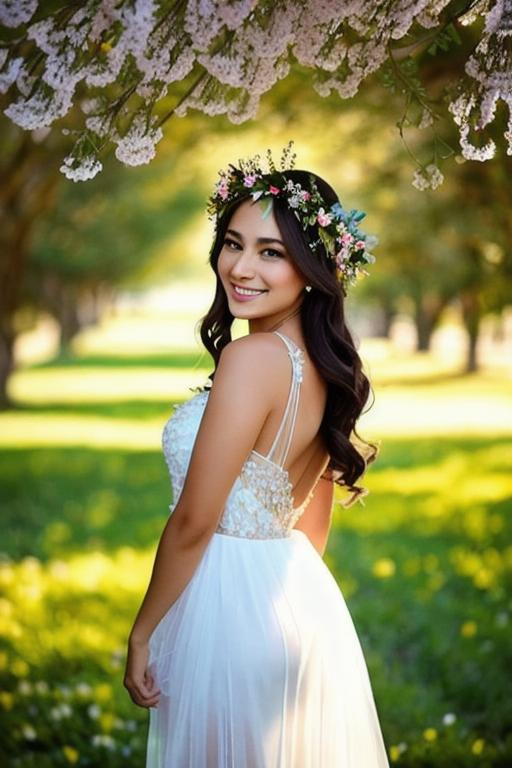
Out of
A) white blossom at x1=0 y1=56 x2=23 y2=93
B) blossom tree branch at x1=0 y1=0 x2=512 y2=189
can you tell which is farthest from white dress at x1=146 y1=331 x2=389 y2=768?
white blossom at x1=0 y1=56 x2=23 y2=93

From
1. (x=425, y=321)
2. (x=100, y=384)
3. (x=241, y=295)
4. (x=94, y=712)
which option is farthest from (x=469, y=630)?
(x=425, y=321)

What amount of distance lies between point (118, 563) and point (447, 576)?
3138 mm

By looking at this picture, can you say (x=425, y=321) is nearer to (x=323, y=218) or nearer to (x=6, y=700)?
(x=6, y=700)

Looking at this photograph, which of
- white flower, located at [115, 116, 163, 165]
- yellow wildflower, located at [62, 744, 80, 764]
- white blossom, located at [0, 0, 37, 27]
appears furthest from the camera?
yellow wildflower, located at [62, 744, 80, 764]

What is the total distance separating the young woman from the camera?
293 centimetres

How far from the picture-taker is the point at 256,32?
2.51m

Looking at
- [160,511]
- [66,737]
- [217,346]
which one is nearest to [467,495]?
[160,511]

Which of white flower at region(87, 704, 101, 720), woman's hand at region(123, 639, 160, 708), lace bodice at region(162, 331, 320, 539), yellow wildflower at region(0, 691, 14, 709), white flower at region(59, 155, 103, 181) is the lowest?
yellow wildflower at region(0, 691, 14, 709)

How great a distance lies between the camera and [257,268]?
3.08 meters

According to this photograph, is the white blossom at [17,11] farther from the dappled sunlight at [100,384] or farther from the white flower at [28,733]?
the dappled sunlight at [100,384]

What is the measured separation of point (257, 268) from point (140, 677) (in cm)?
128

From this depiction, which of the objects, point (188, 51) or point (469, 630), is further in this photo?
point (469, 630)

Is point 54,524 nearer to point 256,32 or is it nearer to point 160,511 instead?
point 160,511

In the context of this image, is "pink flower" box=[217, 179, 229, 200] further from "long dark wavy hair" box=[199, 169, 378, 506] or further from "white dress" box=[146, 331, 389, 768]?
"white dress" box=[146, 331, 389, 768]
